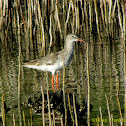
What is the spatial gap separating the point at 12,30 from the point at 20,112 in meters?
7.74

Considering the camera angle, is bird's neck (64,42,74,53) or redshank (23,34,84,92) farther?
bird's neck (64,42,74,53)

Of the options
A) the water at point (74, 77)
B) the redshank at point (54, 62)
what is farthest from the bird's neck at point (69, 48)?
the water at point (74, 77)

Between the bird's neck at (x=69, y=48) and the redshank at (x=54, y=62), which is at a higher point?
the bird's neck at (x=69, y=48)

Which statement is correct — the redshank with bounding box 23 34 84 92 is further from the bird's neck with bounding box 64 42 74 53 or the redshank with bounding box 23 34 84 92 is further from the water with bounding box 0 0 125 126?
the water with bounding box 0 0 125 126

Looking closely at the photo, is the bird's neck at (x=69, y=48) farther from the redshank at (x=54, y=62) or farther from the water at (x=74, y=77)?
the water at (x=74, y=77)

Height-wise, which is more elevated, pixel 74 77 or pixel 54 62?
pixel 54 62

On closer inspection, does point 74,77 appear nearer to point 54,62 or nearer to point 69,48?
point 54,62

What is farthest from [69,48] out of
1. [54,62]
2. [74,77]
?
[74,77]

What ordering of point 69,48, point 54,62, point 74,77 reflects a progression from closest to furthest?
point 54,62
point 74,77
point 69,48

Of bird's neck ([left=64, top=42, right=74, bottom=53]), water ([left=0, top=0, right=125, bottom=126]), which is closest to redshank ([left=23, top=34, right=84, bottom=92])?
bird's neck ([left=64, top=42, right=74, bottom=53])

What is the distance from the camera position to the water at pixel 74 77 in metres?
6.65

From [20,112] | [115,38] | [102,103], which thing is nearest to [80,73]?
[102,103]

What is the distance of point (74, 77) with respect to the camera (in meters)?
8.88

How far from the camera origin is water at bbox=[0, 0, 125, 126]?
665 centimetres
